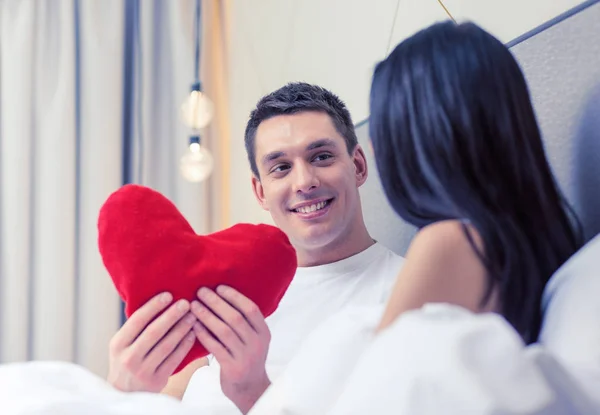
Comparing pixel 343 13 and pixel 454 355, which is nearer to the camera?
pixel 454 355

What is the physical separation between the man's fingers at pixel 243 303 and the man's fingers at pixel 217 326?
0.04 ft

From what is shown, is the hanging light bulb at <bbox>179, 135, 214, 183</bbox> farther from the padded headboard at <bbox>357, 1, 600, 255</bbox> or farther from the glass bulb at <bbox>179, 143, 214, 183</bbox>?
the padded headboard at <bbox>357, 1, 600, 255</bbox>

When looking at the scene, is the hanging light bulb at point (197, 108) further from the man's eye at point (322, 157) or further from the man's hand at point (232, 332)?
the man's hand at point (232, 332)

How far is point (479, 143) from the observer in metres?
0.63

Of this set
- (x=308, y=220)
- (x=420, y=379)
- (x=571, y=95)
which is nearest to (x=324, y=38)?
(x=308, y=220)

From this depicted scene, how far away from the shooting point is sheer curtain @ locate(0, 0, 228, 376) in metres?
1.85

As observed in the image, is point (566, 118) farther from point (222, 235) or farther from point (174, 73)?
point (174, 73)

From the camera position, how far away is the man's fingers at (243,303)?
765mm

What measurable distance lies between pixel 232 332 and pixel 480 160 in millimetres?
382

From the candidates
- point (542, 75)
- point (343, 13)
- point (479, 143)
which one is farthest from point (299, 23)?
point (479, 143)

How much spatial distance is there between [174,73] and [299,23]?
2.16ft

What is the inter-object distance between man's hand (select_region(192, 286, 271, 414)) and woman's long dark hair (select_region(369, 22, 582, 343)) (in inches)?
9.6

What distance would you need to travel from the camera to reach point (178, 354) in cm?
79

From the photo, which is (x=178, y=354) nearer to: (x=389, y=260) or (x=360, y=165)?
(x=389, y=260)
